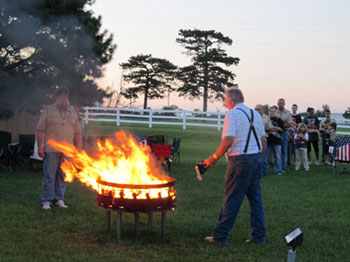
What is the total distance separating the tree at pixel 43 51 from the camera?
11.5 metres

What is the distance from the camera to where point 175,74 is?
45531 mm

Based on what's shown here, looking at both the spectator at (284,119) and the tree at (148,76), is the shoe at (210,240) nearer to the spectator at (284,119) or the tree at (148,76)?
the spectator at (284,119)

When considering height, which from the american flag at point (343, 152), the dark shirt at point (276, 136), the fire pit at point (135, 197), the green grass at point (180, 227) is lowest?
the green grass at point (180, 227)

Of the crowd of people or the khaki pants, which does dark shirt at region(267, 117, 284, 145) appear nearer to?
the crowd of people

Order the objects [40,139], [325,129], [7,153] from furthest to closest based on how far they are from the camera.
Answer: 1. [325,129]
2. [7,153]
3. [40,139]

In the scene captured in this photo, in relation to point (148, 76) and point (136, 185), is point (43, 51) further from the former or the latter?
point (148, 76)

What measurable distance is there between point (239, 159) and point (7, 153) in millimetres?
7956

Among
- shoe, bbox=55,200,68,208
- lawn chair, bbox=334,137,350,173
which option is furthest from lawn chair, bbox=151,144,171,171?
shoe, bbox=55,200,68,208

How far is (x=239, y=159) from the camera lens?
16.6ft

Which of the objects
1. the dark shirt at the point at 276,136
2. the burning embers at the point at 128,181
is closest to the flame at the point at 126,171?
the burning embers at the point at 128,181

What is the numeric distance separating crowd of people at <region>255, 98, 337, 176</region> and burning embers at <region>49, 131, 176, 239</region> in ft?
17.9

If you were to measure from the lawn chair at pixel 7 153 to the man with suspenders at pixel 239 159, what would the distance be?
749cm

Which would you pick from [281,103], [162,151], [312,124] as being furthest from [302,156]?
[162,151]

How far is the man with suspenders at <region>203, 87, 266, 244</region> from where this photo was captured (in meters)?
5.06
